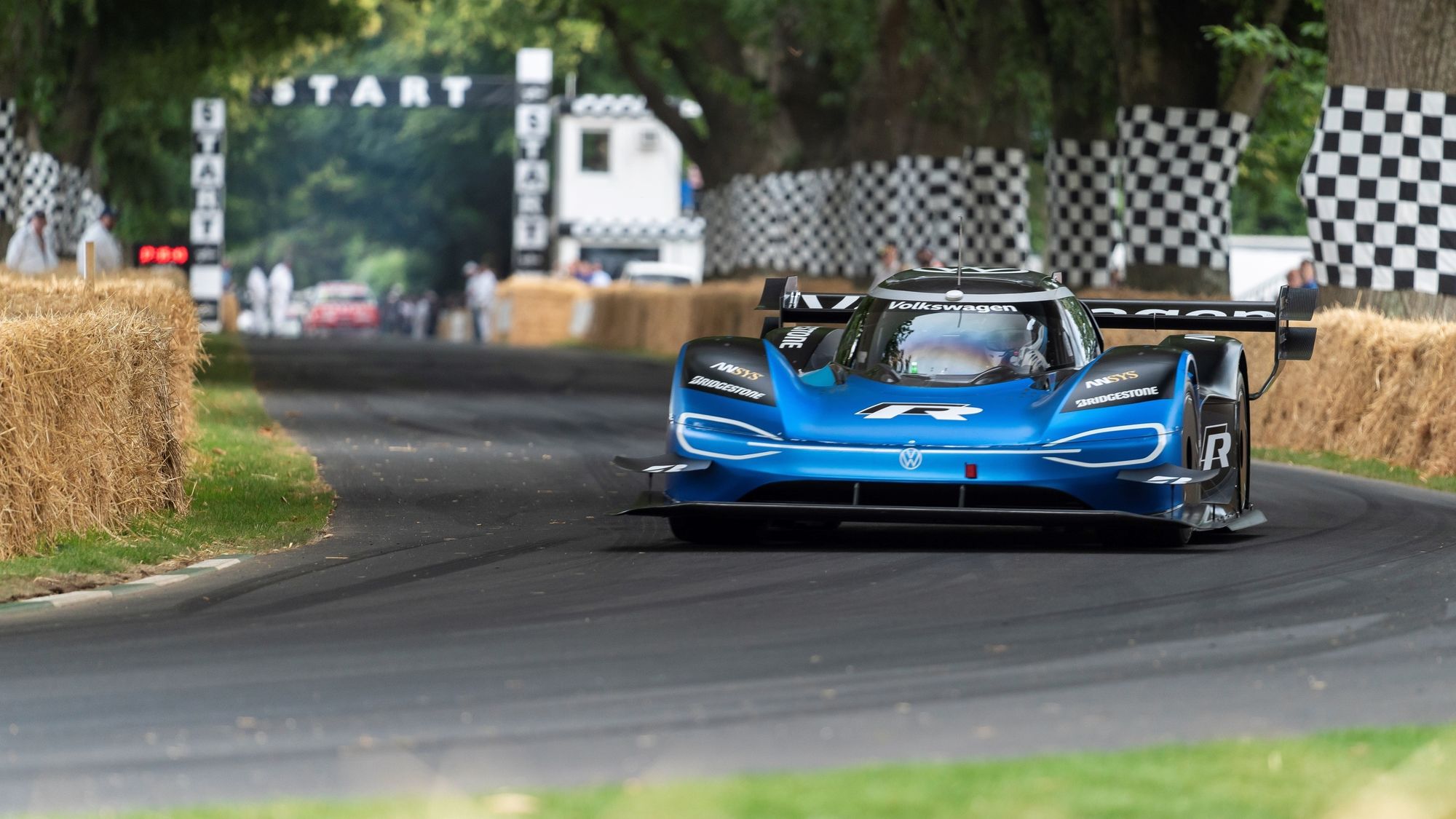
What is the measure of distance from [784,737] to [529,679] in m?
1.15

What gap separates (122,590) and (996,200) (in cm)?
2188

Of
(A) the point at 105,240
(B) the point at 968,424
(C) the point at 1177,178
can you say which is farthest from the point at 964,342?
(A) the point at 105,240

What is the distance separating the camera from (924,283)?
1148 cm

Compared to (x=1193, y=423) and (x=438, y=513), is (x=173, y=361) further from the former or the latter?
(x=1193, y=423)

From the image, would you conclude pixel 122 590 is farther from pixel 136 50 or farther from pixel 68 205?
pixel 68 205

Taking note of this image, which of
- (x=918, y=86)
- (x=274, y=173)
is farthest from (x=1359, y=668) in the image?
(x=274, y=173)

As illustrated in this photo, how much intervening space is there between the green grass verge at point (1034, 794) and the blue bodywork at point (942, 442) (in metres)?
4.22

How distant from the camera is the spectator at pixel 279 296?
5975cm

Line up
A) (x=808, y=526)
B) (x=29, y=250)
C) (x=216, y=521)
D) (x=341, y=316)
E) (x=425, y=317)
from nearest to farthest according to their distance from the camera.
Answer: (x=216, y=521) → (x=808, y=526) → (x=29, y=250) → (x=425, y=317) → (x=341, y=316)

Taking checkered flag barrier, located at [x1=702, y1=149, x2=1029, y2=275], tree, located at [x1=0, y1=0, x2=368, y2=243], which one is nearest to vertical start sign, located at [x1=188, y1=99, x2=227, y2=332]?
tree, located at [x1=0, y1=0, x2=368, y2=243]

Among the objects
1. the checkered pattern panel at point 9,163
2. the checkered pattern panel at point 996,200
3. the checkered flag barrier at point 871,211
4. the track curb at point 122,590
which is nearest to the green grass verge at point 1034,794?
the track curb at point 122,590

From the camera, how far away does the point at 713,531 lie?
10531mm

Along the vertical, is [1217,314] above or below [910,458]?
above

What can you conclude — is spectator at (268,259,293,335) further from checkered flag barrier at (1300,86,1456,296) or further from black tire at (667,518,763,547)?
black tire at (667,518,763,547)
